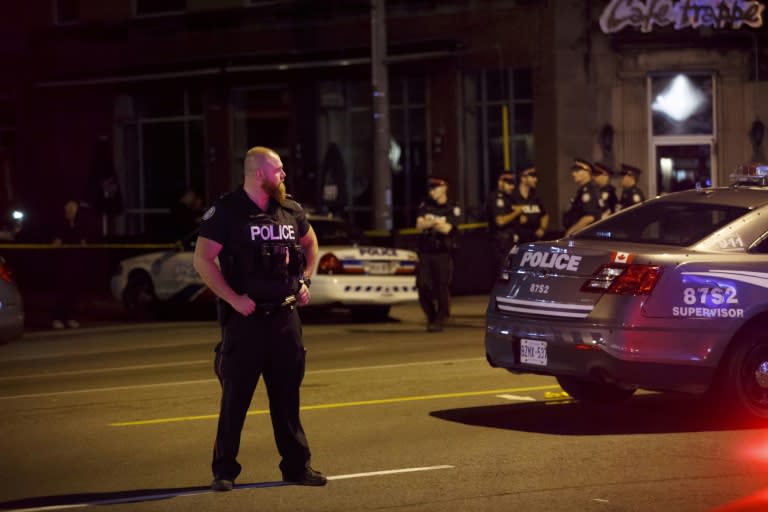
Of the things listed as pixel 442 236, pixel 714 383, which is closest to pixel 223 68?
pixel 442 236

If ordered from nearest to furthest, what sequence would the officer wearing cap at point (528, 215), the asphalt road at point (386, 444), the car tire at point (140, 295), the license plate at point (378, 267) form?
the asphalt road at point (386, 444) < the officer wearing cap at point (528, 215) < the license plate at point (378, 267) < the car tire at point (140, 295)

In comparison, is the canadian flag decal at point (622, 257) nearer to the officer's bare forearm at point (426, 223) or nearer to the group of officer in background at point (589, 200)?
the officer's bare forearm at point (426, 223)

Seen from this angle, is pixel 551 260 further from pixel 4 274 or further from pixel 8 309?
pixel 4 274

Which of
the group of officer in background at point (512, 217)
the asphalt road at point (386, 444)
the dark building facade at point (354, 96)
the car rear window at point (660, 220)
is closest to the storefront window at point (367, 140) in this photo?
the dark building facade at point (354, 96)

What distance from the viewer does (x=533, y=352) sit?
33.5 ft

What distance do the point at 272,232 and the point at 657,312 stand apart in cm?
286

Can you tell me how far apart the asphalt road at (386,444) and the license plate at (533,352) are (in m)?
0.43

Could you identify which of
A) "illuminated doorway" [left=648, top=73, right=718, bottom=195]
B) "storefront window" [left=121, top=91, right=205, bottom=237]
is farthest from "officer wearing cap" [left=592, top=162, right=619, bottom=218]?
"storefront window" [left=121, top=91, right=205, bottom=237]

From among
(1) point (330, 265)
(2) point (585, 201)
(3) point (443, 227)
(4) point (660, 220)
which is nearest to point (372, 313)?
(1) point (330, 265)

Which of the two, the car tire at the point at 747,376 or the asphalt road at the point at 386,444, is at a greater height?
the car tire at the point at 747,376

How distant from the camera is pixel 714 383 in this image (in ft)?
32.7

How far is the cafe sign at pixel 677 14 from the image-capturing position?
26875 mm

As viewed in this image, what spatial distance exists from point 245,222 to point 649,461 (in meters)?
2.75

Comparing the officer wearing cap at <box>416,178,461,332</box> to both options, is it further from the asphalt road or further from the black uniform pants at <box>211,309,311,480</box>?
the black uniform pants at <box>211,309,311,480</box>
